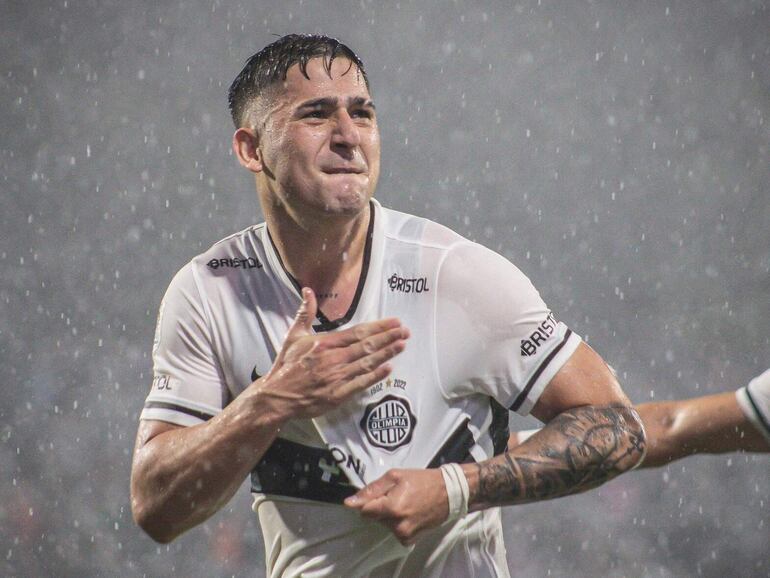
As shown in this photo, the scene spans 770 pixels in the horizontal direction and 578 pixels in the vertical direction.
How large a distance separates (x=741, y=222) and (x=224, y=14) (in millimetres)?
3706

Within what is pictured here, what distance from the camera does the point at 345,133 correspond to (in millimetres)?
2879

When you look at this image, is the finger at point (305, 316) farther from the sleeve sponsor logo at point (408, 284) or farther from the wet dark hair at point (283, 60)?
the wet dark hair at point (283, 60)

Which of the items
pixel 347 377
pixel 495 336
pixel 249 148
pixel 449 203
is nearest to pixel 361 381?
pixel 347 377

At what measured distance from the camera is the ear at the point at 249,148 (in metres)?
3.12

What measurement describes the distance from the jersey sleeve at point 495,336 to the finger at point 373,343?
314 mm

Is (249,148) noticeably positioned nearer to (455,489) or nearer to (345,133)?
(345,133)

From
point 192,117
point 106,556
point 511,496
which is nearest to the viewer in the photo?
point 511,496

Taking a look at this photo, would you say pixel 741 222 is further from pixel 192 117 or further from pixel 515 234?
pixel 192 117

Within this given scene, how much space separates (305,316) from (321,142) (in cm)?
49

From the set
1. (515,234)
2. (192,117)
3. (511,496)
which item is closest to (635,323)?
(515,234)

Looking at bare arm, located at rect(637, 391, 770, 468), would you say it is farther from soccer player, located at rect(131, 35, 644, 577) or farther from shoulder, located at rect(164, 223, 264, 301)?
shoulder, located at rect(164, 223, 264, 301)

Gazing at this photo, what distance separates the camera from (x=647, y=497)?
7.00m

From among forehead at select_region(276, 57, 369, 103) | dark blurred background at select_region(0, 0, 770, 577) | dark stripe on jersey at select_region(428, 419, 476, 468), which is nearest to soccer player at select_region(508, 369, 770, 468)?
dark stripe on jersey at select_region(428, 419, 476, 468)

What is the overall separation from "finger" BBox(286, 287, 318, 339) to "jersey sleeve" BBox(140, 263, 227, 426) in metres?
0.30
